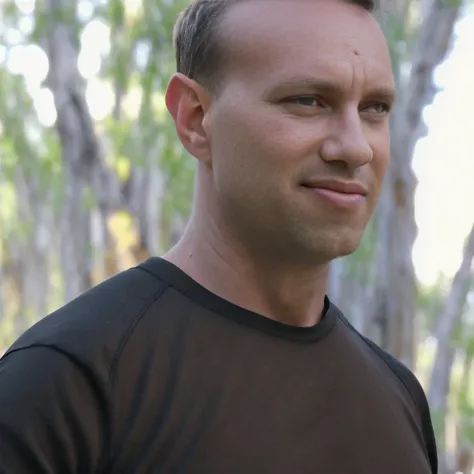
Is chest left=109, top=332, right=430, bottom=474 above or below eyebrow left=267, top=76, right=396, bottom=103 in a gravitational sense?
below

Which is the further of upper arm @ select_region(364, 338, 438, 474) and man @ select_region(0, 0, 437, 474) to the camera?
upper arm @ select_region(364, 338, 438, 474)

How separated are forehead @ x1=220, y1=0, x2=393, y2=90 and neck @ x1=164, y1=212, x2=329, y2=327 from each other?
1.13 feet

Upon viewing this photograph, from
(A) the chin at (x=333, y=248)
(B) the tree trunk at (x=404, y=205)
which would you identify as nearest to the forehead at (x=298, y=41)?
(A) the chin at (x=333, y=248)

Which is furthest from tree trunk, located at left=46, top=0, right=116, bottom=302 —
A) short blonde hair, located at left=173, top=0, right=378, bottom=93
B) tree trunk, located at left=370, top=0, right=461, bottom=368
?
short blonde hair, located at left=173, top=0, right=378, bottom=93

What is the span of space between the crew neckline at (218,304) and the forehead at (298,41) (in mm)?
412

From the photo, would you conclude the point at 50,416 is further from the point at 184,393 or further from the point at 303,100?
the point at 303,100

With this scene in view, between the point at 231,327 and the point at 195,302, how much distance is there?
86 millimetres

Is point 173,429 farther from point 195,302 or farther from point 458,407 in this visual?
point 458,407

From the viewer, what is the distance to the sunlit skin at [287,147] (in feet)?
5.20

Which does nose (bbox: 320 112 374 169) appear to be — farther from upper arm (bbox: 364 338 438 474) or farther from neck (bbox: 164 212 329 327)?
upper arm (bbox: 364 338 438 474)

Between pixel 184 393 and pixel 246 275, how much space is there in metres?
0.31

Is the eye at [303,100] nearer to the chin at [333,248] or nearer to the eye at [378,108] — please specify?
the eye at [378,108]

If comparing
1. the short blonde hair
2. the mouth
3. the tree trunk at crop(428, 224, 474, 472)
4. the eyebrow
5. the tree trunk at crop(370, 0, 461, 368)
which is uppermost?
the short blonde hair

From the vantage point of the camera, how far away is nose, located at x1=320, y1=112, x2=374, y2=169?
1576mm
